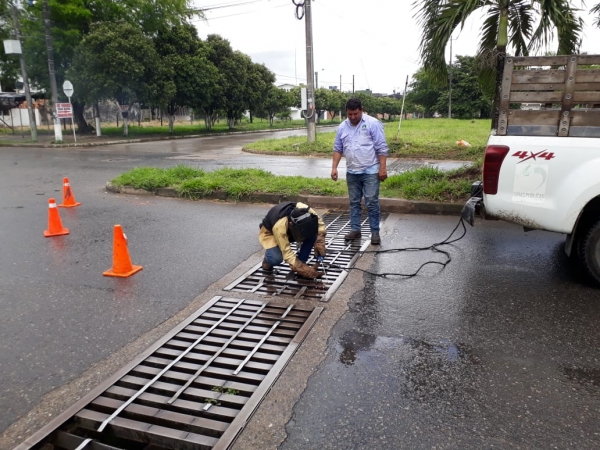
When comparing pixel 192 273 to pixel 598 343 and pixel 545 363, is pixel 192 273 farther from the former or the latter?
pixel 598 343

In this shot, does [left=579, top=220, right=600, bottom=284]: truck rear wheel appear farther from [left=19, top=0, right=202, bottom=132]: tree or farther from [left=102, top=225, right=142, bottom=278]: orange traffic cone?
[left=19, top=0, right=202, bottom=132]: tree

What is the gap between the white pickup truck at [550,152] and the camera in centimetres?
390

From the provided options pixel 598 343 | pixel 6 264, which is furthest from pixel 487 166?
pixel 6 264

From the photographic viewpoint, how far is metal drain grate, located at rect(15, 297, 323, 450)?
7.86 feet

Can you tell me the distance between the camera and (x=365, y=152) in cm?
543

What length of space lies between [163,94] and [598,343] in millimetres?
27789

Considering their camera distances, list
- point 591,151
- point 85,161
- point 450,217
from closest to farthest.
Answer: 1. point 591,151
2. point 450,217
3. point 85,161

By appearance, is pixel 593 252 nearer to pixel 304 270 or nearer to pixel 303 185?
pixel 304 270

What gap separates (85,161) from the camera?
15516 millimetres

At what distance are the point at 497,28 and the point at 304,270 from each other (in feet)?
20.6

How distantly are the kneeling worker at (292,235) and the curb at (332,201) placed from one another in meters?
3.07

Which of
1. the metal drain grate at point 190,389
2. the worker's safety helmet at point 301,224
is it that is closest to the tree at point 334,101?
the worker's safety helmet at point 301,224

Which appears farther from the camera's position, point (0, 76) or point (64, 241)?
point (0, 76)

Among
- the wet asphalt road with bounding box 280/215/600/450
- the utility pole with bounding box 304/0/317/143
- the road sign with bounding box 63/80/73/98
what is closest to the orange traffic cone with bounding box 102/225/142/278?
the wet asphalt road with bounding box 280/215/600/450
